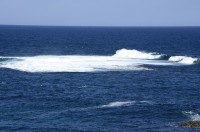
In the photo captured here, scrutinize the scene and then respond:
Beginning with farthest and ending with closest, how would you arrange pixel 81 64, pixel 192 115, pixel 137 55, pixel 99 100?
1. pixel 137 55
2. pixel 81 64
3. pixel 99 100
4. pixel 192 115

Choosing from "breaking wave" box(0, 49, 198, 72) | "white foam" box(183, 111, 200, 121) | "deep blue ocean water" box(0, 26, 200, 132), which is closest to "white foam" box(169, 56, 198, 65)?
"breaking wave" box(0, 49, 198, 72)

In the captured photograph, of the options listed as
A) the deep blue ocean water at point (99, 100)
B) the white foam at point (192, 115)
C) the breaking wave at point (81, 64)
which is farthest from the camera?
the breaking wave at point (81, 64)

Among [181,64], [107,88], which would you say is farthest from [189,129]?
[181,64]

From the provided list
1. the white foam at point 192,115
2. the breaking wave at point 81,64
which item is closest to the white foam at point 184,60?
the breaking wave at point 81,64

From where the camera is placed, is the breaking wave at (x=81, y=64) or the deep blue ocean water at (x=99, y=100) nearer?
the deep blue ocean water at (x=99, y=100)

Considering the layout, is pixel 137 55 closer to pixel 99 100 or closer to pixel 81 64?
pixel 81 64

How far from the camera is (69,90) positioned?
72.8 meters

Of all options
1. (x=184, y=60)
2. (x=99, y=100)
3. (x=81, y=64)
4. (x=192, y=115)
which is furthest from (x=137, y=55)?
(x=192, y=115)

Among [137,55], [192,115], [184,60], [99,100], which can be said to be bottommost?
A: [137,55]

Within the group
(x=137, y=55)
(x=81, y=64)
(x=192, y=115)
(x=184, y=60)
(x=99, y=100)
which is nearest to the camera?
(x=192, y=115)

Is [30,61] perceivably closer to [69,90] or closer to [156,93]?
[69,90]

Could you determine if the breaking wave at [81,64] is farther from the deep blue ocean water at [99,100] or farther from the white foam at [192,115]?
the white foam at [192,115]

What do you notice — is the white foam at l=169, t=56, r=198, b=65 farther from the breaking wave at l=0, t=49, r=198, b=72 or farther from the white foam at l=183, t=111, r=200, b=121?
the white foam at l=183, t=111, r=200, b=121

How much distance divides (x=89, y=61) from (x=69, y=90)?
37.0 m
